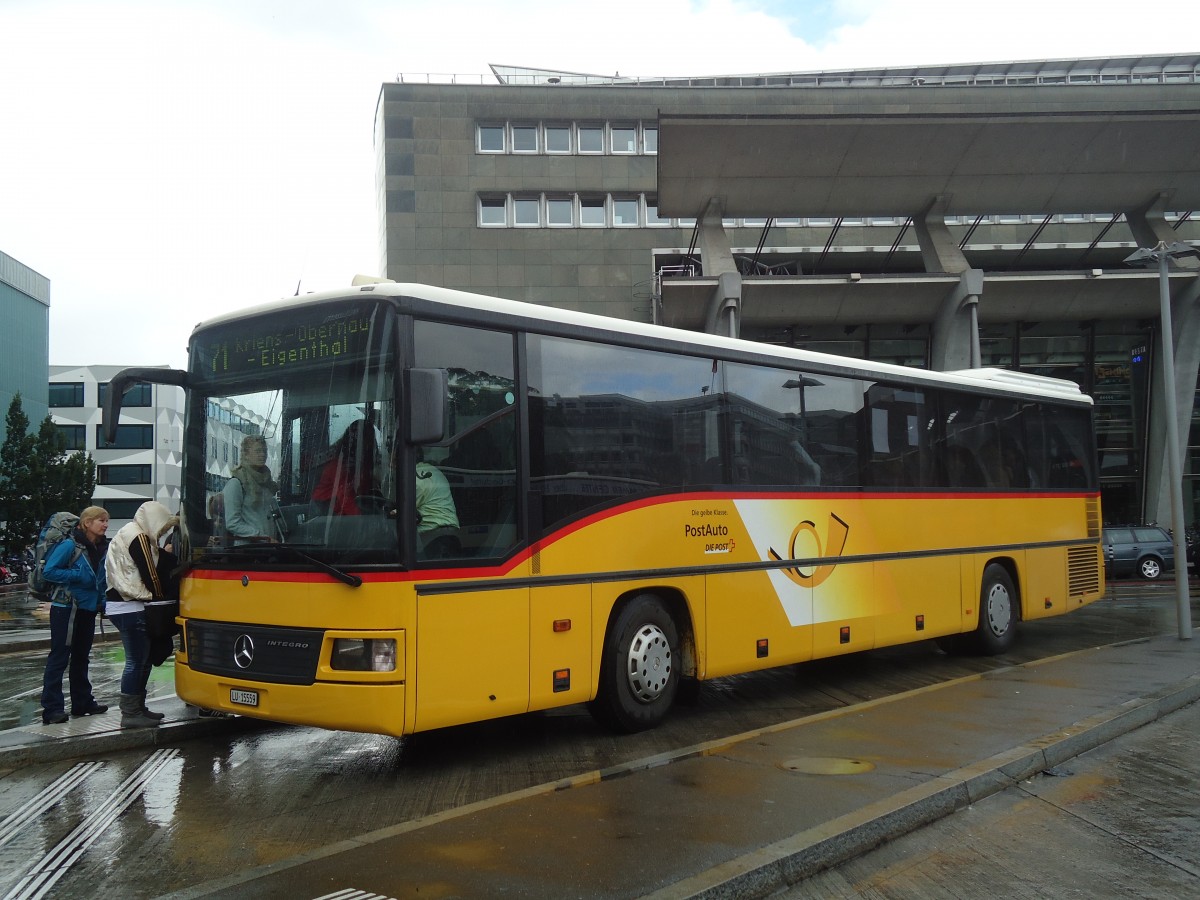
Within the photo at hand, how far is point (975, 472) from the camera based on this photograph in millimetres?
12414

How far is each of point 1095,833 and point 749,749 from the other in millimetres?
2358

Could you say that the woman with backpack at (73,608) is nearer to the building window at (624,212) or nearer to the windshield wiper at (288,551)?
the windshield wiper at (288,551)

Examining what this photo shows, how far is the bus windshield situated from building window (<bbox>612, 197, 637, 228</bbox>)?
32981 mm

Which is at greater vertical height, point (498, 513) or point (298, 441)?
point (298, 441)

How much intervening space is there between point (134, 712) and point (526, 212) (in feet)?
109

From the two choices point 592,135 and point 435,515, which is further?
point 592,135

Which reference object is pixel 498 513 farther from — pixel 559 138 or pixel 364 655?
pixel 559 138

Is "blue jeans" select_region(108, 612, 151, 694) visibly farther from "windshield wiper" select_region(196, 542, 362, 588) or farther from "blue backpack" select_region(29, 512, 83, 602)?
"windshield wiper" select_region(196, 542, 362, 588)

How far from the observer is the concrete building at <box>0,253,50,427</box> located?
6222 centimetres

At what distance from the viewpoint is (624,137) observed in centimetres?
4000

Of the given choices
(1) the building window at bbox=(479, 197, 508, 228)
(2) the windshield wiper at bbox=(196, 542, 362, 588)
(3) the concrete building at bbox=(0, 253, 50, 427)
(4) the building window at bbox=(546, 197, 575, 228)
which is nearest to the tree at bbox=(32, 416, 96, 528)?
(3) the concrete building at bbox=(0, 253, 50, 427)

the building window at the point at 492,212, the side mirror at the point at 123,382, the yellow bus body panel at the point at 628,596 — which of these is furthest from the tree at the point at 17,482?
the yellow bus body panel at the point at 628,596

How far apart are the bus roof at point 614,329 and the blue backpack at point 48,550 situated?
206 cm

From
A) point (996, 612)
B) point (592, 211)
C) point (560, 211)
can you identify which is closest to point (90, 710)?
point (996, 612)
